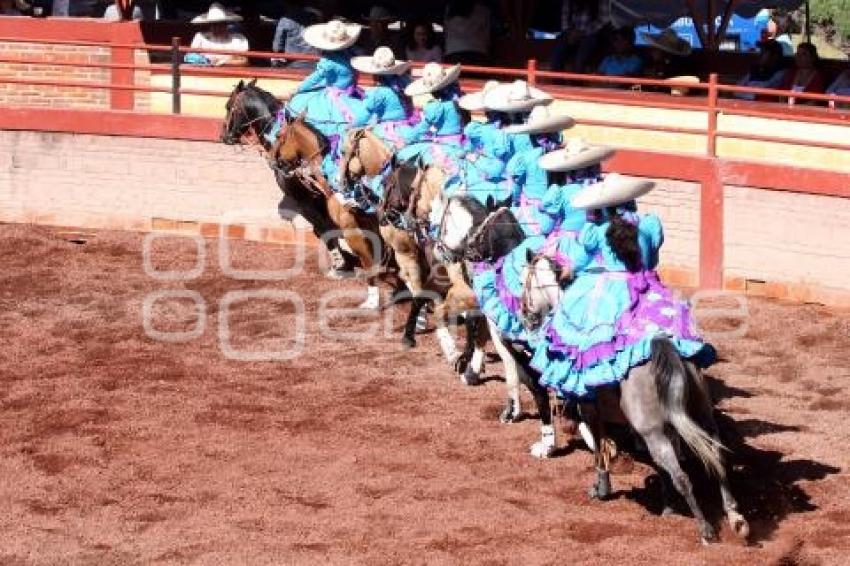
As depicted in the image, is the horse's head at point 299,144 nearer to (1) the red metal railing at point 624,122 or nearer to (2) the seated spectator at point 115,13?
(1) the red metal railing at point 624,122

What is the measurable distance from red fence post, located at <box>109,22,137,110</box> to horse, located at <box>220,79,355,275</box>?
2.76 m

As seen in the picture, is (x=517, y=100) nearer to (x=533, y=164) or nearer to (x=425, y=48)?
(x=533, y=164)

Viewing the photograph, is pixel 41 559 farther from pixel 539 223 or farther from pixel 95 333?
pixel 95 333

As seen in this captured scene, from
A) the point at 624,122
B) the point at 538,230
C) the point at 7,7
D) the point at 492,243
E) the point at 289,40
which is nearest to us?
the point at 492,243

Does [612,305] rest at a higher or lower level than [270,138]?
lower

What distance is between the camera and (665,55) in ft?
65.4

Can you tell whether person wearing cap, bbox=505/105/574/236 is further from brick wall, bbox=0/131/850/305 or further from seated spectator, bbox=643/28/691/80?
seated spectator, bbox=643/28/691/80

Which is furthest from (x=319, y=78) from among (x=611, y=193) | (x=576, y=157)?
(x=611, y=193)

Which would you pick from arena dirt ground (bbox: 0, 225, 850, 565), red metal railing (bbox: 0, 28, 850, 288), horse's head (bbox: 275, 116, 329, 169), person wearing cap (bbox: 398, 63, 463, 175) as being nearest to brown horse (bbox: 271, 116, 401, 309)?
horse's head (bbox: 275, 116, 329, 169)

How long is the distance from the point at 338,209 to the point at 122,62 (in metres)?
5.22

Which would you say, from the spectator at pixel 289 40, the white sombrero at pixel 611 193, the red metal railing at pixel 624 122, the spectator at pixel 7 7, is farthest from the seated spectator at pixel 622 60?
the white sombrero at pixel 611 193

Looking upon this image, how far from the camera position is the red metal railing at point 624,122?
1628cm

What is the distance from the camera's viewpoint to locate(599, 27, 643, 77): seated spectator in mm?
19391

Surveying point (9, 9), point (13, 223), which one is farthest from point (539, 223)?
→ point (9, 9)
